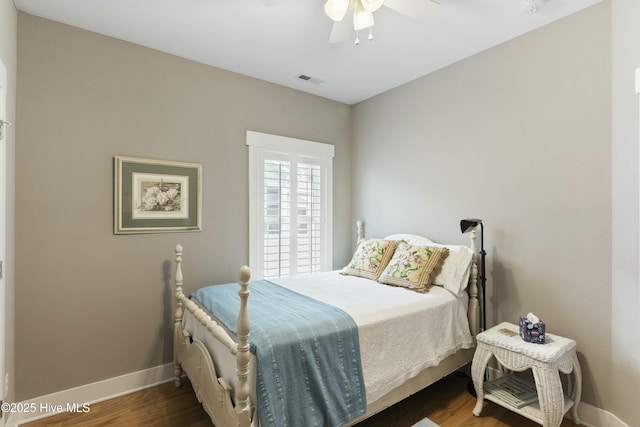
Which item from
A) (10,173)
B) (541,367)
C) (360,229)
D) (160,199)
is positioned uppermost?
(10,173)

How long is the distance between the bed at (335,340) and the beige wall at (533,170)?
1.09ft

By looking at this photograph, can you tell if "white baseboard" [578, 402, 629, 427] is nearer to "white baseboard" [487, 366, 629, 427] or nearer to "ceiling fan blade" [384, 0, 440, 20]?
"white baseboard" [487, 366, 629, 427]

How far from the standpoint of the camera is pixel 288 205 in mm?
3516

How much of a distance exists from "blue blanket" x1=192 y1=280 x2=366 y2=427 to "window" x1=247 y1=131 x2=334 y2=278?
1346 millimetres

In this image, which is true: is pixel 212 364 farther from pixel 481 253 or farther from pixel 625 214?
pixel 625 214

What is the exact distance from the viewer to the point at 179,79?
2.85m

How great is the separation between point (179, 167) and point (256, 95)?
108cm

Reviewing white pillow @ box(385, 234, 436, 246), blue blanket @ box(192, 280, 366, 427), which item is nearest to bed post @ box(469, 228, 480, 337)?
white pillow @ box(385, 234, 436, 246)

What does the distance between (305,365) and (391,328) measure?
647 millimetres

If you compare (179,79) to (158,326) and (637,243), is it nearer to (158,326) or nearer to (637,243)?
(158,326)

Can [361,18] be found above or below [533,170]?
above

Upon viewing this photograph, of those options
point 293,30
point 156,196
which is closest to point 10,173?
point 156,196

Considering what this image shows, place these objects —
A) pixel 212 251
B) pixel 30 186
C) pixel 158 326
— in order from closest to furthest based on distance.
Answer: pixel 30 186 → pixel 158 326 → pixel 212 251

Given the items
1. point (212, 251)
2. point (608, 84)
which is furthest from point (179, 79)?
point (608, 84)
